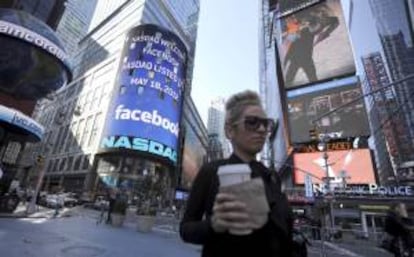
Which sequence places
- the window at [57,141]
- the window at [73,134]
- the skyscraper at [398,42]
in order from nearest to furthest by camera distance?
1. the window at [73,134]
2. the window at [57,141]
3. the skyscraper at [398,42]

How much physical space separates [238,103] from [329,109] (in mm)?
50354

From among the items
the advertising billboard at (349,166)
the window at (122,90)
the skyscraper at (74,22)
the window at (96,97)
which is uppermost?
the skyscraper at (74,22)

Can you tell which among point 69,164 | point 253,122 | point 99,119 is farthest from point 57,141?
point 253,122

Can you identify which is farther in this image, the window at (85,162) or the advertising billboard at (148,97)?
the window at (85,162)

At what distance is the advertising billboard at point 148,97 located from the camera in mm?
50156

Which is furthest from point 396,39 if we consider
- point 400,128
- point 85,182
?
point 85,182

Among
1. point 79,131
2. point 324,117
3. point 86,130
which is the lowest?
point 324,117

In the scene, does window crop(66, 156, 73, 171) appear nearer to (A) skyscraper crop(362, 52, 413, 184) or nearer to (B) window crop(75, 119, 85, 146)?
(B) window crop(75, 119, 85, 146)

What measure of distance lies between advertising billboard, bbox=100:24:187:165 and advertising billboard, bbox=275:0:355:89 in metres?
22.0

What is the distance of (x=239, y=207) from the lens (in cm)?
130

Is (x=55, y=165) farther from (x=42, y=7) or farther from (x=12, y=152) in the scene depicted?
(x=12, y=152)

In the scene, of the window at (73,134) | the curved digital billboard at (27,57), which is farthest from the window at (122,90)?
the curved digital billboard at (27,57)

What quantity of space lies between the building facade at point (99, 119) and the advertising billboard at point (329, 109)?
24.9 metres

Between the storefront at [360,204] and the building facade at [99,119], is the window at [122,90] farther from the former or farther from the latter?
the storefront at [360,204]
